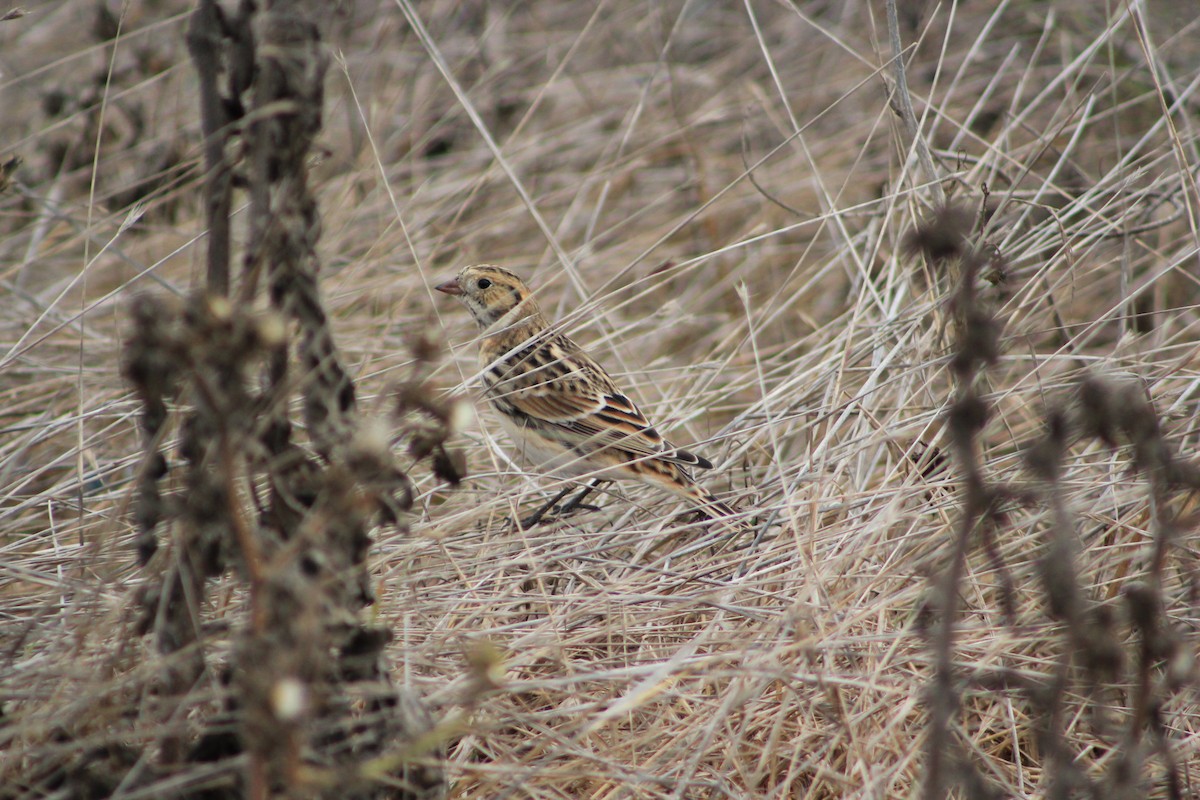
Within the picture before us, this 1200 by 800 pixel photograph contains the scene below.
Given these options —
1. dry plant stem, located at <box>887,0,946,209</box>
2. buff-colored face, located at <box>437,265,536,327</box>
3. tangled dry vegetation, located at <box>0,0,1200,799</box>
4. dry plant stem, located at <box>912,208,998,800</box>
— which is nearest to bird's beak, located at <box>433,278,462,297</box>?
buff-colored face, located at <box>437,265,536,327</box>

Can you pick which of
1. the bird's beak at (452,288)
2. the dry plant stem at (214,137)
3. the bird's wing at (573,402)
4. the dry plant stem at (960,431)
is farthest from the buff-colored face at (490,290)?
the dry plant stem at (960,431)

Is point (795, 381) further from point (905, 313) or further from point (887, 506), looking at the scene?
point (887, 506)

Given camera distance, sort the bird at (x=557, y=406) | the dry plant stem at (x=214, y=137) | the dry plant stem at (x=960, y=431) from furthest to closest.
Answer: the bird at (x=557, y=406)
the dry plant stem at (x=214, y=137)
the dry plant stem at (x=960, y=431)

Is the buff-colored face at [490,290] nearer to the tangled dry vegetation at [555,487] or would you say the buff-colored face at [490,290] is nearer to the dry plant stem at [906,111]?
the tangled dry vegetation at [555,487]

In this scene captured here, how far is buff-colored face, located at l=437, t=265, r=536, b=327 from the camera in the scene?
542cm

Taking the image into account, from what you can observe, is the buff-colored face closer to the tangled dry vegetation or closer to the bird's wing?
the bird's wing

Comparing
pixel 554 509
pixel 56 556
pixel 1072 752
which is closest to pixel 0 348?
pixel 56 556

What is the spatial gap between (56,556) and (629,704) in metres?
1.90

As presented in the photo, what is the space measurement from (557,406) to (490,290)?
0.69 metres

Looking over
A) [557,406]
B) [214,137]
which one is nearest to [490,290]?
[557,406]

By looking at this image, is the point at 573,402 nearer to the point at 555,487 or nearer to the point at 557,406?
the point at 557,406

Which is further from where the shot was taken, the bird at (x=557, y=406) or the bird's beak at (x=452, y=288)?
the bird's beak at (x=452, y=288)

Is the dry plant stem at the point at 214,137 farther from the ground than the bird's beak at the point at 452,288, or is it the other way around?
the dry plant stem at the point at 214,137

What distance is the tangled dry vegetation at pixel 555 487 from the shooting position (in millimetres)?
2154
